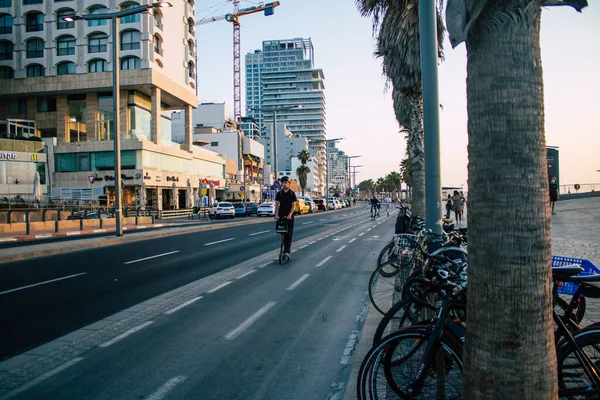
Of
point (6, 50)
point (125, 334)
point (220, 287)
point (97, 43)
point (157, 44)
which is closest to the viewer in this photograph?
point (125, 334)

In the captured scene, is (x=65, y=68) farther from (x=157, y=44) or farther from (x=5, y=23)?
(x=157, y=44)

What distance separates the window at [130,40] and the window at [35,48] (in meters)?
11.0

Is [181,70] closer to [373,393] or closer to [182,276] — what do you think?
[182,276]

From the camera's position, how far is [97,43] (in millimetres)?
53125

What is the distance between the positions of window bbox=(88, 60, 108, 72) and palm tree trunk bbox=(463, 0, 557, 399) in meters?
58.7

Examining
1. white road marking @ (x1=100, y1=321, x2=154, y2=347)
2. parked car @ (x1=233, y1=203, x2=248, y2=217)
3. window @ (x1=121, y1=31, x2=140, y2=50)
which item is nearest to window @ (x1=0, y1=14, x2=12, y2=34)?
window @ (x1=121, y1=31, x2=140, y2=50)

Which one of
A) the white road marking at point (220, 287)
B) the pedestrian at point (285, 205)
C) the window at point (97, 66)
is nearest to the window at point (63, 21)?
the window at point (97, 66)

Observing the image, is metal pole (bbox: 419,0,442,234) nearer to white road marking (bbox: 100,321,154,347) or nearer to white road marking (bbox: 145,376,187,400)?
white road marking (bbox: 145,376,187,400)

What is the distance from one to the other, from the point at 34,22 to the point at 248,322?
63386 millimetres

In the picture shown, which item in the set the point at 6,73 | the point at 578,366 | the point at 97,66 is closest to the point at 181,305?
the point at 578,366

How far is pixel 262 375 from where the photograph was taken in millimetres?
4227

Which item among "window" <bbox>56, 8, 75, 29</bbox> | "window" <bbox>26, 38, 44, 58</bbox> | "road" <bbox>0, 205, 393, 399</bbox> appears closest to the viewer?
"road" <bbox>0, 205, 393, 399</bbox>

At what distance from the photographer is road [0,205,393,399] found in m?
4.03

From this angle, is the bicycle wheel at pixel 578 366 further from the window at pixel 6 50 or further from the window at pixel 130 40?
the window at pixel 6 50
